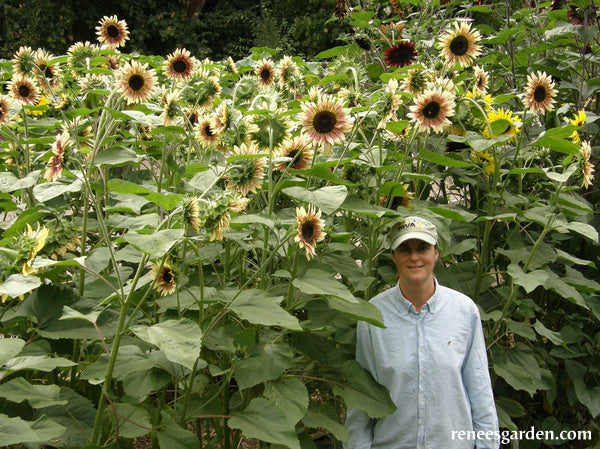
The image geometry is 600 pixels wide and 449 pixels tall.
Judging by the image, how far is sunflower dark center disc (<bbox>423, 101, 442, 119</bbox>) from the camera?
2114 millimetres

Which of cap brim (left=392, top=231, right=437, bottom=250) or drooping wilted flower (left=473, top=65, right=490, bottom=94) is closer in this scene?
cap brim (left=392, top=231, right=437, bottom=250)

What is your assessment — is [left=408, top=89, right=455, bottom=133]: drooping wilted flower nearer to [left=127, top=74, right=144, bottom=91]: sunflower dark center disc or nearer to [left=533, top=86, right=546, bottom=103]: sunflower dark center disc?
[left=533, top=86, right=546, bottom=103]: sunflower dark center disc

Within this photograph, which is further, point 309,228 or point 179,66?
point 179,66

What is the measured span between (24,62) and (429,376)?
1.92m

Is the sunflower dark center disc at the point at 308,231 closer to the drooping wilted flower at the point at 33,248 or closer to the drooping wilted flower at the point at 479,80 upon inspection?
the drooping wilted flower at the point at 33,248

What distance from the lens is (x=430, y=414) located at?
2.04 metres

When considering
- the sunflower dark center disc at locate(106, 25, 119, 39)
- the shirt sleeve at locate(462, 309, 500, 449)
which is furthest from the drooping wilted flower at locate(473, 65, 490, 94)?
the sunflower dark center disc at locate(106, 25, 119, 39)

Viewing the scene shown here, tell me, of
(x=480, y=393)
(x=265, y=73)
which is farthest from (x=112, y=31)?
(x=480, y=393)

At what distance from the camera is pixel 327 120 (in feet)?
6.12

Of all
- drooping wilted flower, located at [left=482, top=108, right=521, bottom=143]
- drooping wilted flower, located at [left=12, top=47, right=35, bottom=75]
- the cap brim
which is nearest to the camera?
the cap brim

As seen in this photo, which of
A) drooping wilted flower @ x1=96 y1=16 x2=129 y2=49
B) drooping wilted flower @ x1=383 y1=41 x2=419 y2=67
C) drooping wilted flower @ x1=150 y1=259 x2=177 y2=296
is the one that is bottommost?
drooping wilted flower @ x1=150 y1=259 x2=177 y2=296

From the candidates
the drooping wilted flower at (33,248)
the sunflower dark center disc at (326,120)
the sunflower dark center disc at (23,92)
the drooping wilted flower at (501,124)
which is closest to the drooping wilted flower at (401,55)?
the drooping wilted flower at (501,124)

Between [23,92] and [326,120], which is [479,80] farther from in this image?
[23,92]

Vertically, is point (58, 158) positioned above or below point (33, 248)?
above
